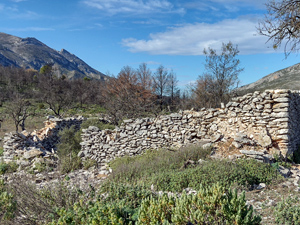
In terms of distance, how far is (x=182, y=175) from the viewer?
6.25 meters

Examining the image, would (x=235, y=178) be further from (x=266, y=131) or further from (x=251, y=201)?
(x=266, y=131)

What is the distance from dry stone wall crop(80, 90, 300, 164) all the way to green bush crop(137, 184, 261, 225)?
18.0 ft

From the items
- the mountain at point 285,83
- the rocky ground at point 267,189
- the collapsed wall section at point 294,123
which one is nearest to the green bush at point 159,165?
the rocky ground at point 267,189

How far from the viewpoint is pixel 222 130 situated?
9156 mm

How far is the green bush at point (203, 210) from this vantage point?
2.88 m

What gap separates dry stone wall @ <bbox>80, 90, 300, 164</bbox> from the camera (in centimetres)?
816

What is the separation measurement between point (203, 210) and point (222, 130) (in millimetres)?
6547

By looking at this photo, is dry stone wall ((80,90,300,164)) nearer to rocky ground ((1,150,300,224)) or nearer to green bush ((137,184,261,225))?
rocky ground ((1,150,300,224))

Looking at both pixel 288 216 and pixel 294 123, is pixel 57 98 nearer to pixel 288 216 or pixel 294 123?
pixel 294 123

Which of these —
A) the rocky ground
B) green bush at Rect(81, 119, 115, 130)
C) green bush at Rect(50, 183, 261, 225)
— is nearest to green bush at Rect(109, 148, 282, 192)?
the rocky ground

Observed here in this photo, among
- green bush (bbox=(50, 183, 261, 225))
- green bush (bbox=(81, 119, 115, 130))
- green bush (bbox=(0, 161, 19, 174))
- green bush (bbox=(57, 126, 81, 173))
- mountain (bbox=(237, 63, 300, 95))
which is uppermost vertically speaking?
mountain (bbox=(237, 63, 300, 95))

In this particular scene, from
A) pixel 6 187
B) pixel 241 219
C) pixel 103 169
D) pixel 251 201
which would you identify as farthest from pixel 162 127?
pixel 241 219

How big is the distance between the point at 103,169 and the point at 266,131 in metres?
6.40

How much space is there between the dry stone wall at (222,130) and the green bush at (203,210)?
5.47 m
